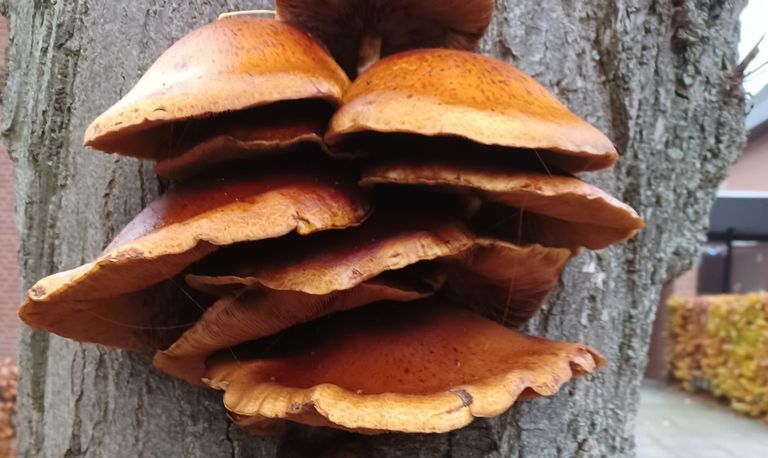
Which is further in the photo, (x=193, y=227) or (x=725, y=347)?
(x=725, y=347)

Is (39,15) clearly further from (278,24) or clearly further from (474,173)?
(474,173)

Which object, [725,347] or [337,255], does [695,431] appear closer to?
[725,347]

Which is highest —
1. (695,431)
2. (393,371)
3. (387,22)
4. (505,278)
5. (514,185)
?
(387,22)

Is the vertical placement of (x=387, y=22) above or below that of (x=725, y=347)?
above

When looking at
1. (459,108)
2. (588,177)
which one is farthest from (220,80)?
(588,177)

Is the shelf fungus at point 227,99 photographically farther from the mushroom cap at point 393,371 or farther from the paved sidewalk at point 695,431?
the paved sidewalk at point 695,431

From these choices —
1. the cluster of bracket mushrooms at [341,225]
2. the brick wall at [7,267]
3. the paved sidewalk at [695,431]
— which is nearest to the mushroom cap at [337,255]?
the cluster of bracket mushrooms at [341,225]

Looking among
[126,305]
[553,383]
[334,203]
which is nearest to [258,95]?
[334,203]

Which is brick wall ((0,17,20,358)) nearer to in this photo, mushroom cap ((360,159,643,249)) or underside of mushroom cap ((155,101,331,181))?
underside of mushroom cap ((155,101,331,181))
